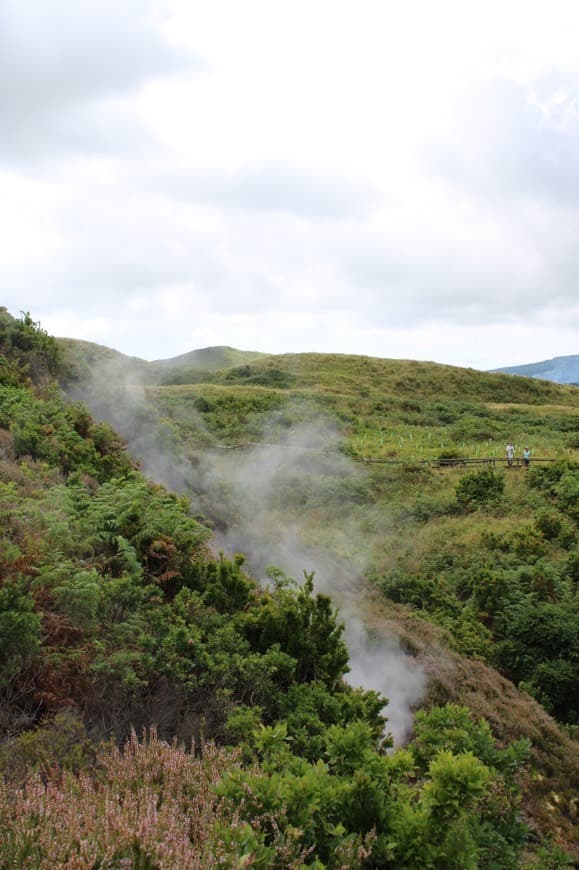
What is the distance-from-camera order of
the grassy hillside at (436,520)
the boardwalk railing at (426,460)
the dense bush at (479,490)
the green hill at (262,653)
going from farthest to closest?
the boardwalk railing at (426,460) → the dense bush at (479,490) → the grassy hillside at (436,520) → the green hill at (262,653)

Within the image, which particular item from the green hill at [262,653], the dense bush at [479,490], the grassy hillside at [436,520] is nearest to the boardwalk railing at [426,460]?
the grassy hillside at [436,520]

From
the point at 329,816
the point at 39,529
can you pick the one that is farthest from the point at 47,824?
the point at 39,529

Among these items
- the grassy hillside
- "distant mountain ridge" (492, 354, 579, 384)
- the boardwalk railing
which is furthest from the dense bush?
"distant mountain ridge" (492, 354, 579, 384)

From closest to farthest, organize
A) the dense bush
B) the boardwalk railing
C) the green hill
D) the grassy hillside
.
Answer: the green hill < the grassy hillside < the dense bush < the boardwalk railing

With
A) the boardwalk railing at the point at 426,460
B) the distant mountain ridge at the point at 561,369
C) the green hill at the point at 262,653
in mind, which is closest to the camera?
the green hill at the point at 262,653

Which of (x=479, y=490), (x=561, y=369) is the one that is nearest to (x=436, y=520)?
(x=479, y=490)

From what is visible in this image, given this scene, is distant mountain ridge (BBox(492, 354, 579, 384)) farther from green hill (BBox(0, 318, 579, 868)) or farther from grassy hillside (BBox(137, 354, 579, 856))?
green hill (BBox(0, 318, 579, 868))

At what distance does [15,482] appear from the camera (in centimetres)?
809

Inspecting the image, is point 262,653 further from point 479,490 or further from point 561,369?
point 561,369

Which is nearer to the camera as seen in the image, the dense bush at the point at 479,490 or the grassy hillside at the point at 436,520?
the grassy hillside at the point at 436,520

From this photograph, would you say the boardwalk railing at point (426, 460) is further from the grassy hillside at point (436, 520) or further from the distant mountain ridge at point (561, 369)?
the distant mountain ridge at point (561, 369)

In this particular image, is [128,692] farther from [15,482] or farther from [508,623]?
[508,623]

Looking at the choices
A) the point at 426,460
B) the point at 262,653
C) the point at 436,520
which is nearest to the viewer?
the point at 262,653

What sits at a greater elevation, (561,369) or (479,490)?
(561,369)
